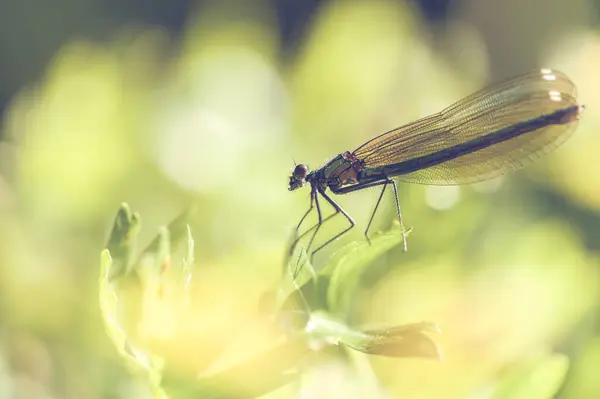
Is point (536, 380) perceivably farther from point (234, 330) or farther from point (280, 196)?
point (280, 196)

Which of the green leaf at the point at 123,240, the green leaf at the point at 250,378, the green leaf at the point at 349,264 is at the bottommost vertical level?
the green leaf at the point at 250,378

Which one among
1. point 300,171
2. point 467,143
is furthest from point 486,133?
point 300,171

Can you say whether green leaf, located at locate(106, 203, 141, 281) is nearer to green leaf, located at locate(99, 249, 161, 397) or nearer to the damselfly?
green leaf, located at locate(99, 249, 161, 397)

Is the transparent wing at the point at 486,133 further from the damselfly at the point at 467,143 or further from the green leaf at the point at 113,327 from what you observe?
the green leaf at the point at 113,327

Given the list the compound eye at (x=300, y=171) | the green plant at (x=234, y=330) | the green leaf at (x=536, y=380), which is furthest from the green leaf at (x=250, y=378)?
the compound eye at (x=300, y=171)

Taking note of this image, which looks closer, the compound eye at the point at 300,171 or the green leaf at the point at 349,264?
the green leaf at the point at 349,264

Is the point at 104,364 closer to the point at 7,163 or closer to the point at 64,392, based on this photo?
the point at 64,392

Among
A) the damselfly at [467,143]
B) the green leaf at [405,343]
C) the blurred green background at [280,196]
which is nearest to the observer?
the green leaf at [405,343]

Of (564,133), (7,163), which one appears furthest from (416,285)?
(7,163)

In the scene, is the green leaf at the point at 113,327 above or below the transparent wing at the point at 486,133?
below

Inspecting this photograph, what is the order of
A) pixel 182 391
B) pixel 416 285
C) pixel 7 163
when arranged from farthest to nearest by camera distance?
pixel 7 163 → pixel 416 285 → pixel 182 391
